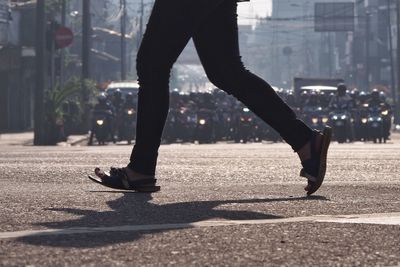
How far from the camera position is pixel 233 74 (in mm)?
7691

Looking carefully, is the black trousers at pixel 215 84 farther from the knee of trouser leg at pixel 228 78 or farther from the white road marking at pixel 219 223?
the white road marking at pixel 219 223

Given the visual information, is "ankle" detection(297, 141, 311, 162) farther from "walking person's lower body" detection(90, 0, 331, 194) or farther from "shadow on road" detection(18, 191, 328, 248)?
"shadow on road" detection(18, 191, 328, 248)

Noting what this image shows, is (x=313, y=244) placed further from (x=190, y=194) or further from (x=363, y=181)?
(x=363, y=181)

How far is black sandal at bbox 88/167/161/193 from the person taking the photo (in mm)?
7492

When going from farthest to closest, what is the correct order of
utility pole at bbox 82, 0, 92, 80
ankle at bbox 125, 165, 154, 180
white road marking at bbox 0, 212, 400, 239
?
utility pole at bbox 82, 0, 92, 80 < ankle at bbox 125, 165, 154, 180 < white road marking at bbox 0, 212, 400, 239

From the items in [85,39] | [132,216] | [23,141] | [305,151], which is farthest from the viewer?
[85,39]

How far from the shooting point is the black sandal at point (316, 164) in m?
7.30

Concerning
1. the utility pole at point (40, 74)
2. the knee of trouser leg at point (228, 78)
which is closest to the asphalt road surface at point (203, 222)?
the knee of trouser leg at point (228, 78)

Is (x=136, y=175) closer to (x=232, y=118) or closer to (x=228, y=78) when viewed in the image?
(x=228, y=78)

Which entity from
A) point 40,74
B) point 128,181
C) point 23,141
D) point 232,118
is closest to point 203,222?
point 128,181

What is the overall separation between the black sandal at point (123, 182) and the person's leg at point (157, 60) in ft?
0.19

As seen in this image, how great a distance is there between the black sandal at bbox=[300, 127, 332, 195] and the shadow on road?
31cm

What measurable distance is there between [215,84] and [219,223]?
232 cm

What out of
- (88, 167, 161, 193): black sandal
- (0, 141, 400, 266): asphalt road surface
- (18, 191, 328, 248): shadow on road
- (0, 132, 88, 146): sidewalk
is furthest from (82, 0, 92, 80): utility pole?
(18, 191, 328, 248): shadow on road
